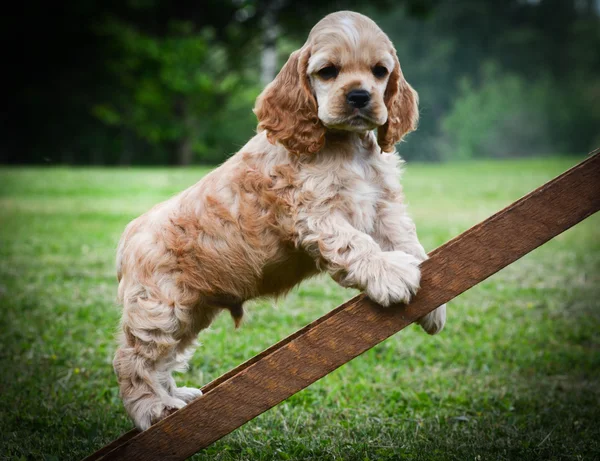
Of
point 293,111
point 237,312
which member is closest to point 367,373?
point 237,312

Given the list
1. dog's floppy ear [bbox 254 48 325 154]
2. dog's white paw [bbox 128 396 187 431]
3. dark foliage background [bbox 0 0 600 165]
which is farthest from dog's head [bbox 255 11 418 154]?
dark foliage background [bbox 0 0 600 165]

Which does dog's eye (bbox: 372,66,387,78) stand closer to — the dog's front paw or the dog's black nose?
the dog's black nose

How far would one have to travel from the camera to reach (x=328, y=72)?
131 inches

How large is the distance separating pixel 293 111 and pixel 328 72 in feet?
0.87

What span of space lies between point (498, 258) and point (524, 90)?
40.5 metres

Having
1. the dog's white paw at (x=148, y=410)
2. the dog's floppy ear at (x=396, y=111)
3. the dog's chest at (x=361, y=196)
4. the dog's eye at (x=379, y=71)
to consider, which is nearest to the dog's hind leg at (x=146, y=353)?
the dog's white paw at (x=148, y=410)

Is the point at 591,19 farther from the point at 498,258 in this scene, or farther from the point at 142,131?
the point at 498,258

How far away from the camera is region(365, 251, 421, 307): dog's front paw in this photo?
297 centimetres

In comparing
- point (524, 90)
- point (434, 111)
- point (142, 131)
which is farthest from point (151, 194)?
point (524, 90)

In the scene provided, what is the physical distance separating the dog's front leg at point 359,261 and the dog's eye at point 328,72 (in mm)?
657

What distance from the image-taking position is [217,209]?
11.6ft

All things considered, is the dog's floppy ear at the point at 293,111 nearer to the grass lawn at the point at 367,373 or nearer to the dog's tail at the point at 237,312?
the dog's tail at the point at 237,312

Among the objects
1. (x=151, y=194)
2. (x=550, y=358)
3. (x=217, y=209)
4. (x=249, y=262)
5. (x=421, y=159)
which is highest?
(x=217, y=209)

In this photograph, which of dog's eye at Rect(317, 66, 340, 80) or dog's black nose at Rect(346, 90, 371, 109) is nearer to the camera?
dog's black nose at Rect(346, 90, 371, 109)
